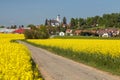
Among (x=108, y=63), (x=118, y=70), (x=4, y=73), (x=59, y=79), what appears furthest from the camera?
(x=108, y=63)

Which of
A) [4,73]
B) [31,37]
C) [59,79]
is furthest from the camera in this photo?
[31,37]

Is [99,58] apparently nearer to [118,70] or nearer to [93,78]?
[118,70]

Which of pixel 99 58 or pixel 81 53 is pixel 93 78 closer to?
pixel 99 58

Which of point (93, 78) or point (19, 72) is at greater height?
point (19, 72)

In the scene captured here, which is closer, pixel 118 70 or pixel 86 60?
pixel 118 70

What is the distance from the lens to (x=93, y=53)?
34.7 metres

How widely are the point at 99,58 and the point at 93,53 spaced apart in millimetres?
2777

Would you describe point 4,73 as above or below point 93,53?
above

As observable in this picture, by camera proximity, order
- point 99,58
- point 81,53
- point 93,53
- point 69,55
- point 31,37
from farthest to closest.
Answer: point 31,37 → point 69,55 → point 81,53 → point 93,53 → point 99,58

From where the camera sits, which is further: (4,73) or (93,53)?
(93,53)

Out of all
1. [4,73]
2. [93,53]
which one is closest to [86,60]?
[93,53]

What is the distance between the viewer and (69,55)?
4397 cm

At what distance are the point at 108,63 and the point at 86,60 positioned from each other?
6.36 meters

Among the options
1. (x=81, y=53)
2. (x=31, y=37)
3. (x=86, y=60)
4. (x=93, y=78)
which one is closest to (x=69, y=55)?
(x=81, y=53)
